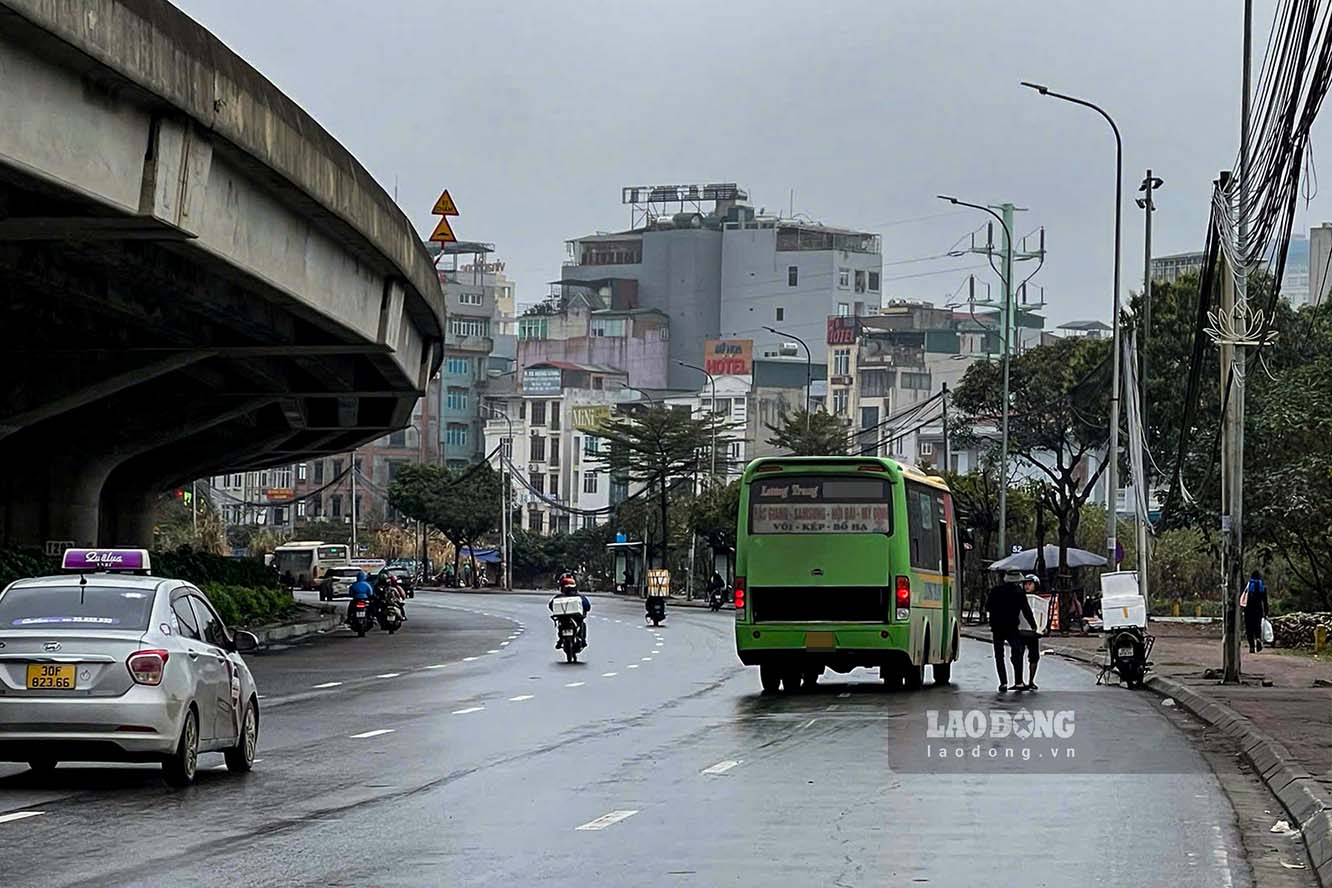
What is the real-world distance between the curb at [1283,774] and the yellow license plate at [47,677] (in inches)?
324

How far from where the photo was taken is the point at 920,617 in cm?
2906

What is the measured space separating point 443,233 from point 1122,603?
49.7 ft

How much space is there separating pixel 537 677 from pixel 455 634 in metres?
19.1

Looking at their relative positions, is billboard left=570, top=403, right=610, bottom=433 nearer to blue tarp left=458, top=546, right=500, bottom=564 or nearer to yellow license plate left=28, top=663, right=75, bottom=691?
blue tarp left=458, top=546, right=500, bottom=564

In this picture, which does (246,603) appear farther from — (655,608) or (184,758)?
(184,758)

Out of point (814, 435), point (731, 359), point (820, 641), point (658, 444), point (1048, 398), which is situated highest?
point (731, 359)

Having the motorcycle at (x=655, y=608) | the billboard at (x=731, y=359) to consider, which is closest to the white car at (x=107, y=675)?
the motorcycle at (x=655, y=608)

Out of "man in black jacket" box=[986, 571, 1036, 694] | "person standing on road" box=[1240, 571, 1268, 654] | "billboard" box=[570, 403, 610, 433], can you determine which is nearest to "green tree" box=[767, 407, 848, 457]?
"billboard" box=[570, 403, 610, 433]

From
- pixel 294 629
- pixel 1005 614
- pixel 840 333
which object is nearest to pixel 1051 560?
pixel 294 629

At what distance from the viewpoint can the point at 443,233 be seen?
39.5 m

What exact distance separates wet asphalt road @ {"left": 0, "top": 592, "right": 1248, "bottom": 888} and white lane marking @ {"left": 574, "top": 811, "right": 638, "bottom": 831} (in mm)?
25

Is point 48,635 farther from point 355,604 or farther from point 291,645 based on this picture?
point 355,604

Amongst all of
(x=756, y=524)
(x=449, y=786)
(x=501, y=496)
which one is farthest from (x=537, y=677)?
(x=501, y=496)

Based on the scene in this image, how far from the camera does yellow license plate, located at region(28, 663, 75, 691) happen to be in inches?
581
